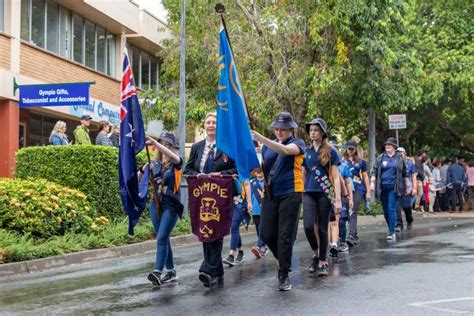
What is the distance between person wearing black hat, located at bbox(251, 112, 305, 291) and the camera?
7.95 meters

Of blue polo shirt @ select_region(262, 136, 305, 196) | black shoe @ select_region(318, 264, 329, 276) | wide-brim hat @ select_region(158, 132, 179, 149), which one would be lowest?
black shoe @ select_region(318, 264, 329, 276)

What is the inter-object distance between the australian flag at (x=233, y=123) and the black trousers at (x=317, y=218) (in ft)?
5.24

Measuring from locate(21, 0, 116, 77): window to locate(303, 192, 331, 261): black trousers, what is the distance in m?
13.9

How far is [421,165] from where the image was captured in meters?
22.5

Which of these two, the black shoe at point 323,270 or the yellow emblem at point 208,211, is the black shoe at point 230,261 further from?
the yellow emblem at point 208,211

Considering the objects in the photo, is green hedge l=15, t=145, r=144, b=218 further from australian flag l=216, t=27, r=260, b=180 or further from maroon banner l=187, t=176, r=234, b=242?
australian flag l=216, t=27, r=260, b=180

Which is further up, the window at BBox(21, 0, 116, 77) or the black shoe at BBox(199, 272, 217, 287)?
the window at BBox(21, 0, 116, 77)

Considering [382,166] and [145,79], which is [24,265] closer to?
[382,166]

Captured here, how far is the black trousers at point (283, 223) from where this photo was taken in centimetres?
796

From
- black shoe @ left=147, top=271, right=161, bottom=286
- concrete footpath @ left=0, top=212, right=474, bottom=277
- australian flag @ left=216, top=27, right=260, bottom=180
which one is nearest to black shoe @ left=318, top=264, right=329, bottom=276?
australian flag @ left=216, top=27, right=260, bottom=180

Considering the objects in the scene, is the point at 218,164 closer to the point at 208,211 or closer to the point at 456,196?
the point at 208,211

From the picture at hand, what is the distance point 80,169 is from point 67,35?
35.6ft

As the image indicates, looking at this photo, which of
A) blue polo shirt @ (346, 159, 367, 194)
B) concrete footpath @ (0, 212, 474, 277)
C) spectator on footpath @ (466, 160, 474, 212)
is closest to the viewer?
concrete footpath @ (0, 212, 474, 277)

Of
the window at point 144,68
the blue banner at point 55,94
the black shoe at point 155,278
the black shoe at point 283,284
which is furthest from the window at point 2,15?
the black shoe at point 283,284
